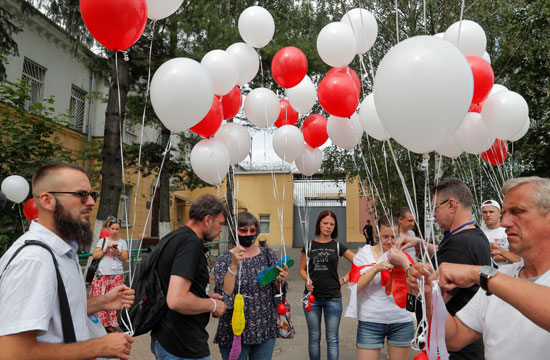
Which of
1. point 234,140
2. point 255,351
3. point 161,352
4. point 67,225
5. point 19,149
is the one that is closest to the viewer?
point 67,225

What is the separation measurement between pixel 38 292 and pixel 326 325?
3.34 m

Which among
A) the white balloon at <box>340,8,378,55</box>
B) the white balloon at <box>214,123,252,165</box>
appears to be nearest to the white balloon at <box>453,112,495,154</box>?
the white balloon at <box>340,8,378,55</box>

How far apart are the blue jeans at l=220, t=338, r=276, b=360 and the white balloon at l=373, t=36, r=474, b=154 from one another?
7.46ft

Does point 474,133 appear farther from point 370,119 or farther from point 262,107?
point 262,107

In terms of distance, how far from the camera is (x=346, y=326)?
664cm

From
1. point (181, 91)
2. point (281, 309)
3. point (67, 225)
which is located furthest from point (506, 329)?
point (181, 91)

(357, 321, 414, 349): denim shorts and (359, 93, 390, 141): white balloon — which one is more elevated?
(359, 93, 390, 141): white balloon

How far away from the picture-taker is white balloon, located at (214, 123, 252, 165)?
4078mm

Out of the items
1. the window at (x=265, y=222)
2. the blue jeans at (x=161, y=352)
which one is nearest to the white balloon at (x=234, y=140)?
the blue jeans at (x=161, y=352)

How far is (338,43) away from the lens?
3.98 meters

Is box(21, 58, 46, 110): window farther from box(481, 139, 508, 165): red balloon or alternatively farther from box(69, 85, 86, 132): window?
box(481, 139, 508, 165): red balloon

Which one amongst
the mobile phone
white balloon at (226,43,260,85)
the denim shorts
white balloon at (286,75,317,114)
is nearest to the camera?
the mobile phone

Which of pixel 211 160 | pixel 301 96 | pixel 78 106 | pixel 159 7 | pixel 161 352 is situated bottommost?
pixel 161 352

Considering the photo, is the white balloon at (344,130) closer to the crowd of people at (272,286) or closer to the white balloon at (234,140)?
the crowd of people at (272,286)
